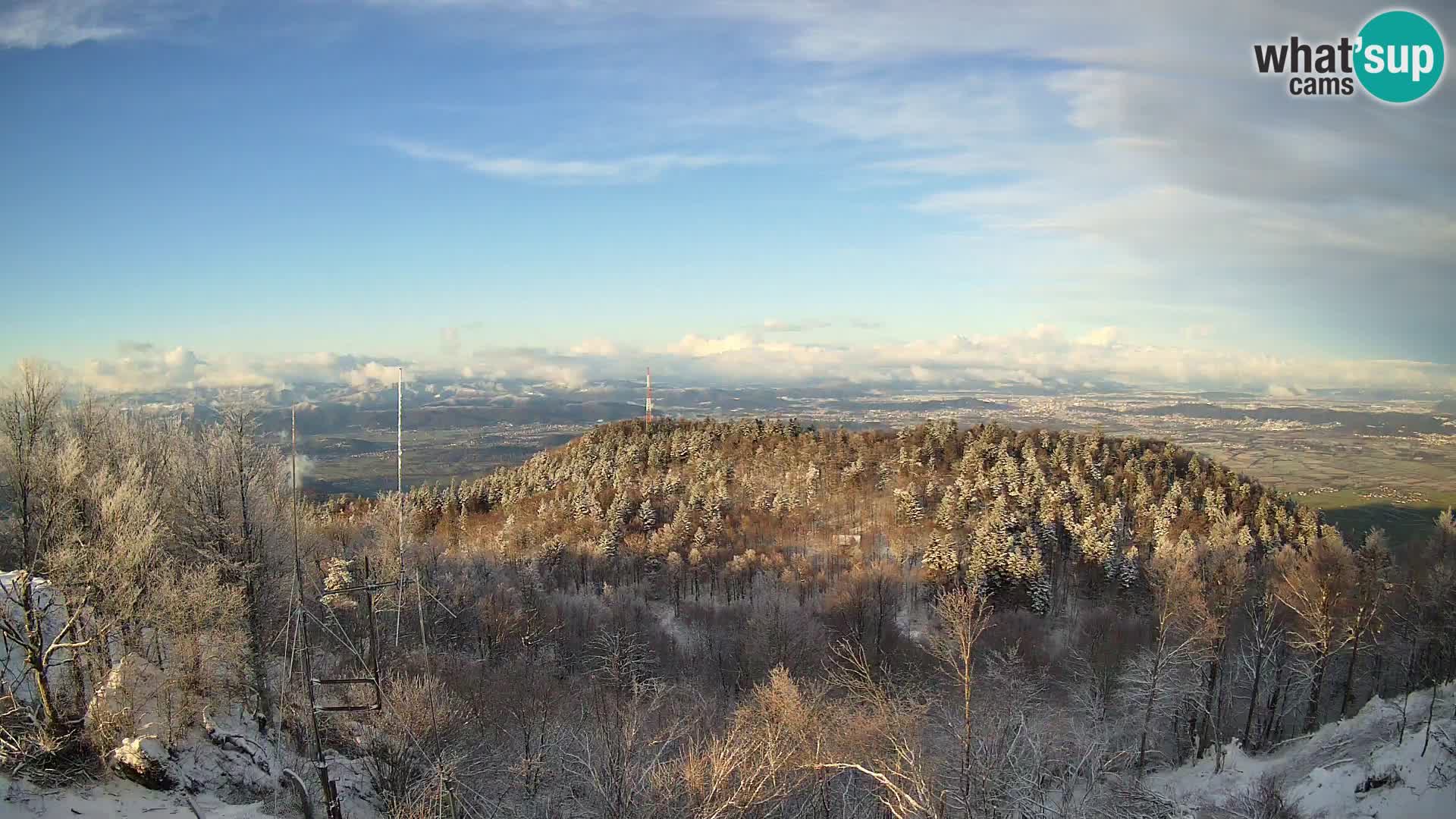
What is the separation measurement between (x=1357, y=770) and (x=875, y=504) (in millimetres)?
45042

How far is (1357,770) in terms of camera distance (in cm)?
2211

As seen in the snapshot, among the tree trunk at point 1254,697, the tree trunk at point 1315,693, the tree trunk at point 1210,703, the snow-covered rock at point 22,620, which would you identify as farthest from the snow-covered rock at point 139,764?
the tree trunk at point 1315,693

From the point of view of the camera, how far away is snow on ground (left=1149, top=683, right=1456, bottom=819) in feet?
64.8

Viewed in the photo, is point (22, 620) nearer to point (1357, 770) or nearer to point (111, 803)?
point (111, 803)

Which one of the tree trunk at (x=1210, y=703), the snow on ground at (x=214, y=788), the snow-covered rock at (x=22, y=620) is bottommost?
the tree trunk at (x=1210, y=703)

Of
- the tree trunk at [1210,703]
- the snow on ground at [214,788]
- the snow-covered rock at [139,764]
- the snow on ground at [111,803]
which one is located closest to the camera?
the snow on ground at [111,803]

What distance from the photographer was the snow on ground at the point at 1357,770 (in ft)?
64.8

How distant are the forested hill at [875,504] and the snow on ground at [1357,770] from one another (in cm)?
1813

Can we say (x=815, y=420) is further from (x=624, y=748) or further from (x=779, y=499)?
(x=624, y=748)

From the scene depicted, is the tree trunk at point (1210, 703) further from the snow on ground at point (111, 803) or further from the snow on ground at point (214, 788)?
the snow on ground at point (111, 803)

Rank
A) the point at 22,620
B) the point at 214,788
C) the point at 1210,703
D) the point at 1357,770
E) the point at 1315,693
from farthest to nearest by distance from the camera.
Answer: the point at 1210,703
the point at 1315,693
the point at 1357,770
the point at 22,620
the point at 214,788

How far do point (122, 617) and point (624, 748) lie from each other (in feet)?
47.9

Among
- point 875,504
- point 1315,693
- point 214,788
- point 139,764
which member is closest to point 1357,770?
point 1315,693

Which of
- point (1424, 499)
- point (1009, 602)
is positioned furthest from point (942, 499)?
point (1424, 499)
